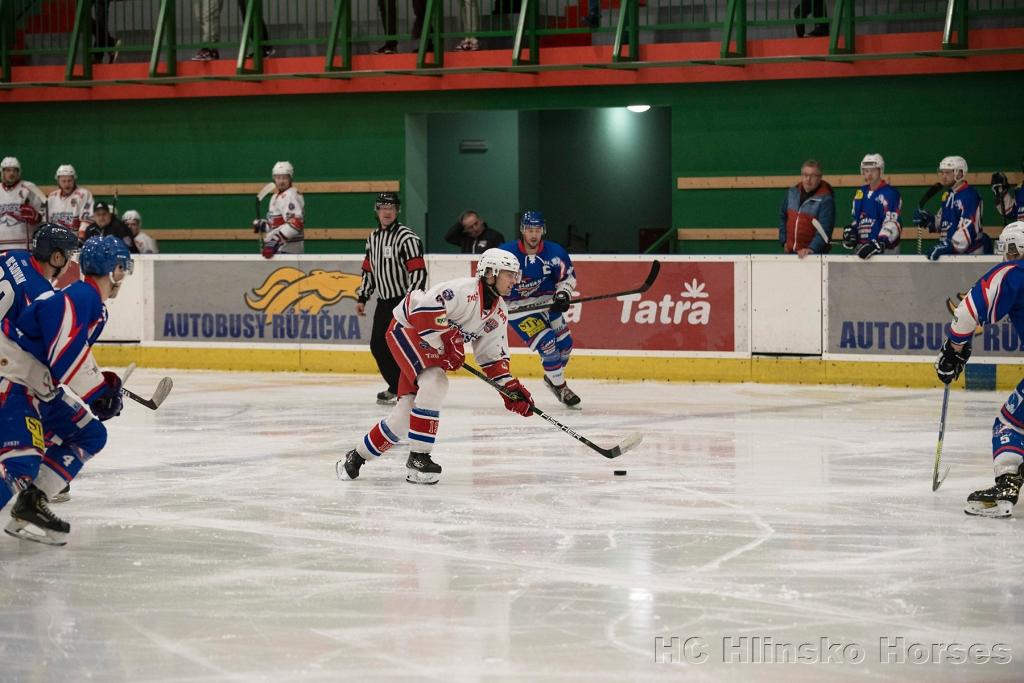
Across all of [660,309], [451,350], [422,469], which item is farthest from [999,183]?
[422,469]

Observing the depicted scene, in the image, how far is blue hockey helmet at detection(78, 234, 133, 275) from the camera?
6.19 metres

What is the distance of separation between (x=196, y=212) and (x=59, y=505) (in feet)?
39.0

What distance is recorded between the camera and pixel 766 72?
15625 mm

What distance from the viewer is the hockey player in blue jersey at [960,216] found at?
12.6 metres

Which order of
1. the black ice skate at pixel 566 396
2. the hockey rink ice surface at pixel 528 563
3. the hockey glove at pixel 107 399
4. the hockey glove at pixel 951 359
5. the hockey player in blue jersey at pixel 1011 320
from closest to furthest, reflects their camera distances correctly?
1. the hockey rink ice surface at pixel 528 563
2. the hockey glove at pixel 107 399
3. the hockey player in blue jersey at pixel 1011 320
4. the hockey glove at pixel 951 359
5. the black ice skate at pixel 566 396

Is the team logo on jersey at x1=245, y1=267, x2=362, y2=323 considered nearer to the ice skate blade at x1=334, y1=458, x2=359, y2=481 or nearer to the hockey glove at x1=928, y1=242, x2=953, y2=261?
the hockey glove at x1=928, y1=242, x2=953, y2=261

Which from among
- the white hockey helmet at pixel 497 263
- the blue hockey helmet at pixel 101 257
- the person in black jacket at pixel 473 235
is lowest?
the person in black jacket at pixel 473 235

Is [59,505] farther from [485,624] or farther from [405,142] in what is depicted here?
[405,142]

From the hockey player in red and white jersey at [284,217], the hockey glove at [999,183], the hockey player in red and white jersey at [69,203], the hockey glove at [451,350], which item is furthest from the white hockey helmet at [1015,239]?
the hockey player in red and white jersey at [69,203]

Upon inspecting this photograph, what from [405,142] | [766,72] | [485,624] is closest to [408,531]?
[485,624]

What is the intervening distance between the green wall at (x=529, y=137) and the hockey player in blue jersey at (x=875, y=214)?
8.78 ft

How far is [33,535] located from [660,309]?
7.79 meters

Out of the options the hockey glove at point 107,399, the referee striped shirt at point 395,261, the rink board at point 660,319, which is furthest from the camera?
the rink board at point 660,319

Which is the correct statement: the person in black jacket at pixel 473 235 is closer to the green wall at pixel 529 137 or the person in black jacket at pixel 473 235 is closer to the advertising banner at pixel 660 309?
the advertising banner at pixel 660 309
